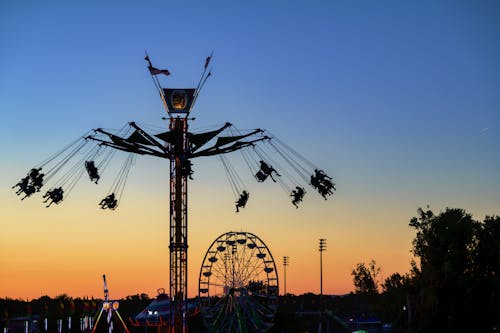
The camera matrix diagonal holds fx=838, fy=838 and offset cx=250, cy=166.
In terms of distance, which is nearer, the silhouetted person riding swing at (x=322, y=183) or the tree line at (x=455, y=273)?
the silhouetted person riding swing at (x=322, y=183)

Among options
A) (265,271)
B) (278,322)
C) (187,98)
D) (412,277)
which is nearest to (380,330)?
(278,322)

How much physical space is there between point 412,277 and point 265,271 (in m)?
30.6

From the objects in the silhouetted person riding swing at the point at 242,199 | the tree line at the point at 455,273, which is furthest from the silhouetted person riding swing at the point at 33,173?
the tree line at the point at 455,273

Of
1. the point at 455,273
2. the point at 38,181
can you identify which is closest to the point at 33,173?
the point at 38,181

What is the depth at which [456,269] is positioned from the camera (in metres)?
88.2

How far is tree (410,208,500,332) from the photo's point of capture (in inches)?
3398

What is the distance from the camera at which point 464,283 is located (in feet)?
273

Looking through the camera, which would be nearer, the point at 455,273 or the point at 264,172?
the point at 264,172

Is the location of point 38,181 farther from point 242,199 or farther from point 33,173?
point 242,199

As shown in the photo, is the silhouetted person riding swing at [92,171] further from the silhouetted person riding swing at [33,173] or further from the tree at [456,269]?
the tree at [456,269]

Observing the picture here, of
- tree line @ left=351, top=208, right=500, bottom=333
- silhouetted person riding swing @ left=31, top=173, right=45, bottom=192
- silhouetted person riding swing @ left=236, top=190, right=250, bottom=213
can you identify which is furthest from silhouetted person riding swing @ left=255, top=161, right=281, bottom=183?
tree line @ left=351, top=208, right=500, bottom=333

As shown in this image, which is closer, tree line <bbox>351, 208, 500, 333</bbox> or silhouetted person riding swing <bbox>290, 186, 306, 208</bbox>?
silhouetted person riding swing <bbox>290, 186, 306, 208</bbox>

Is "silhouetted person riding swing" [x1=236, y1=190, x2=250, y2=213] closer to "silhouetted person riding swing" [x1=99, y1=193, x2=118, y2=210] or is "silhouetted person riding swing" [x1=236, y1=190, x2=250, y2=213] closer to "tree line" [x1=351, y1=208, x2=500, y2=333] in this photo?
"silhouetted person riding swing" [x1=99, y1=193, x2=118, y2=210]

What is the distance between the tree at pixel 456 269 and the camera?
86312 millimetres
